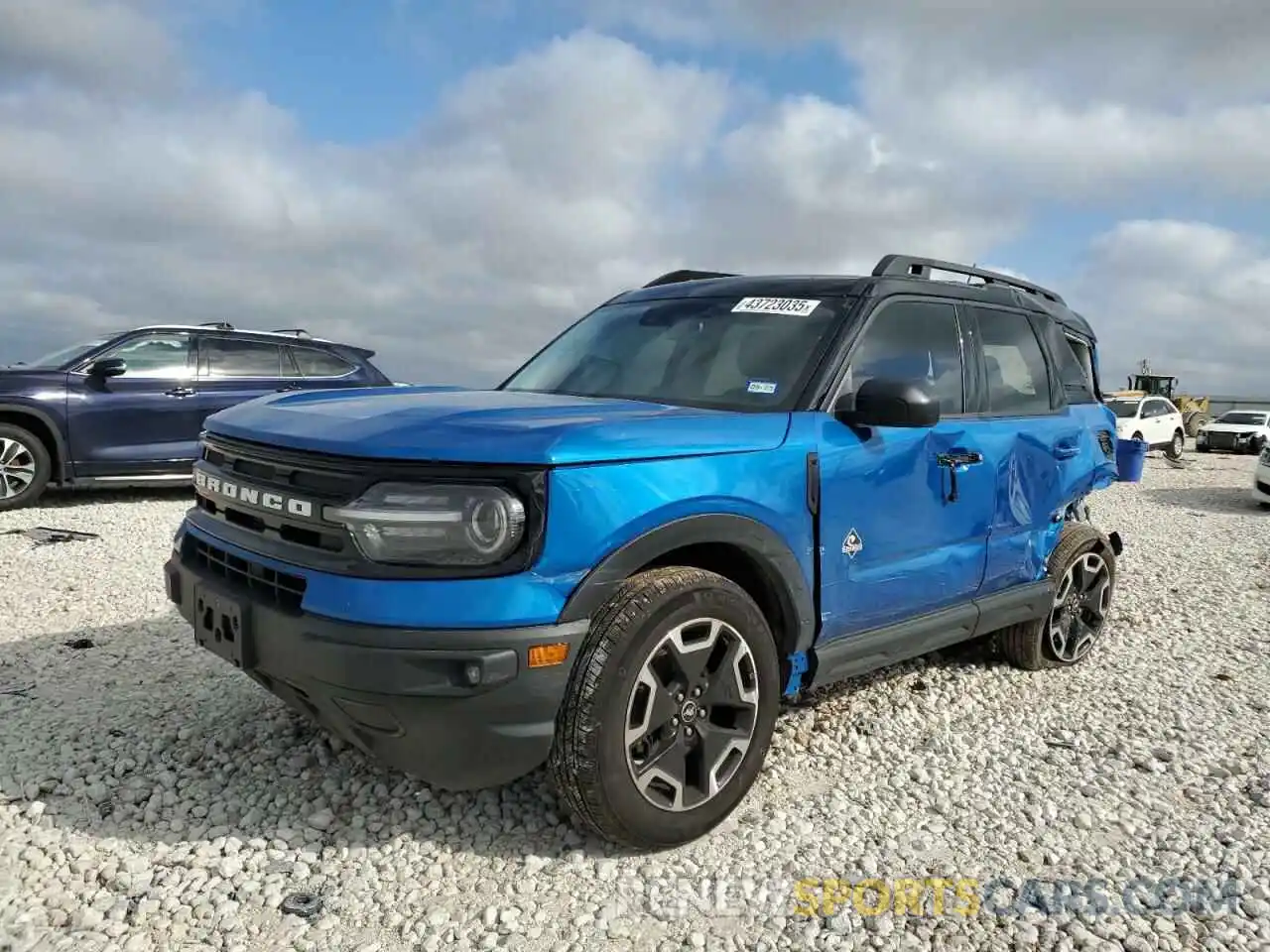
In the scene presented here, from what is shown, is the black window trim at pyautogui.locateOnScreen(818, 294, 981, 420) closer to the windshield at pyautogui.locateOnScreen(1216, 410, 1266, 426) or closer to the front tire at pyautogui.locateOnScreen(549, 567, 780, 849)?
the front tire at pyautogui.locateOnScreen(549, 567, 780, 849)

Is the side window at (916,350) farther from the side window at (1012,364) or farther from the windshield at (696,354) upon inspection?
the side window at (1012,364)

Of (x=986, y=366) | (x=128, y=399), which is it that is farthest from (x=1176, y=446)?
(x=128, y=399)

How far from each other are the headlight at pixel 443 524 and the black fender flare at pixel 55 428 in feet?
25.1

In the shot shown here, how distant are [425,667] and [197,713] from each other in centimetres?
192

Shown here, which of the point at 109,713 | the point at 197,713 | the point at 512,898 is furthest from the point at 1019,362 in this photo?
the point at 109,713

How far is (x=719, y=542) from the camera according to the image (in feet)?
9.04

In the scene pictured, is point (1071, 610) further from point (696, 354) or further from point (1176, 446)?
point (1176, 446)

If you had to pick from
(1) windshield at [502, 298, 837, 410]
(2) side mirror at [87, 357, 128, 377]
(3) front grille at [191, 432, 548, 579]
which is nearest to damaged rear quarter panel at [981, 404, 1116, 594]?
(1) windshield at [502, 298, 837, 410]

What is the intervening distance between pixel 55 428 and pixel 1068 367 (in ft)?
28.1

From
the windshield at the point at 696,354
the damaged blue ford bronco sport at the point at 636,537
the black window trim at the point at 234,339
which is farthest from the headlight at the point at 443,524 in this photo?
the black window trim at the point at 234,339

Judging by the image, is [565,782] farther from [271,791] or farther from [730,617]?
[271,791]

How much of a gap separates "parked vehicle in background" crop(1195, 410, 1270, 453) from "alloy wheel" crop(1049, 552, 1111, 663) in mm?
25721

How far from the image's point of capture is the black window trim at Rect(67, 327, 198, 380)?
859cm

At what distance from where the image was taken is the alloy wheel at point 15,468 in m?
8.20
